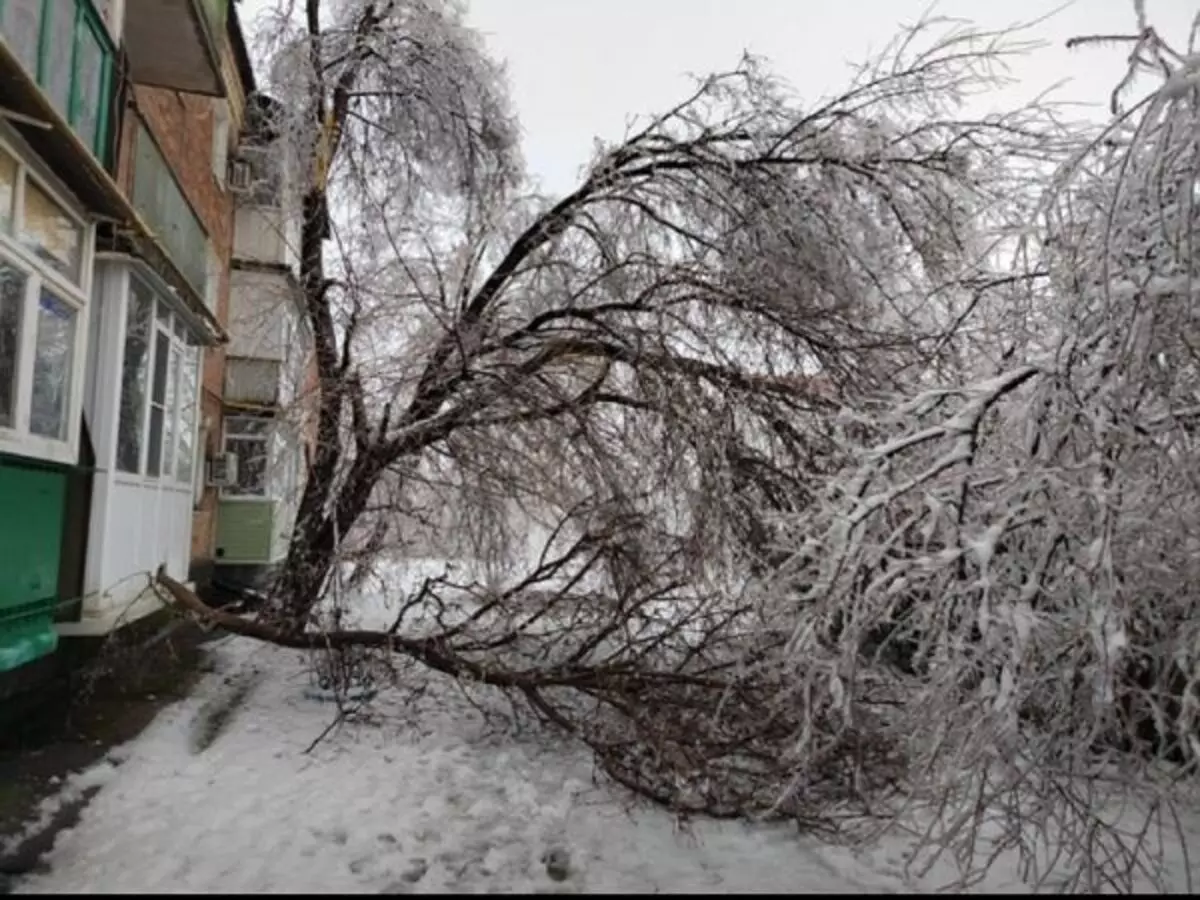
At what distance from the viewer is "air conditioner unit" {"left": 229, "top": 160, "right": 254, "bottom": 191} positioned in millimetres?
15163

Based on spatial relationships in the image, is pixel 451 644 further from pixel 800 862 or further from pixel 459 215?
pixel 459 215

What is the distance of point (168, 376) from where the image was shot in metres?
8.75

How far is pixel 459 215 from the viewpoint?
11.0 meters

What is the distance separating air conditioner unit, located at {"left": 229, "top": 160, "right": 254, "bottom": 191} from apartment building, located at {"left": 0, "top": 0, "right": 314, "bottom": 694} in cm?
447

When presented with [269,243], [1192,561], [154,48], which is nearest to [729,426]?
[1192,561]

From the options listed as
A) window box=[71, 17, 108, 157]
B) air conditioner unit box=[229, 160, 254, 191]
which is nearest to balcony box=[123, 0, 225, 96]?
window box=[71, 17, 108, 157]

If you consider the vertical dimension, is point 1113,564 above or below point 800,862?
above

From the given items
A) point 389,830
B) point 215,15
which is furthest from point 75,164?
point 215,15

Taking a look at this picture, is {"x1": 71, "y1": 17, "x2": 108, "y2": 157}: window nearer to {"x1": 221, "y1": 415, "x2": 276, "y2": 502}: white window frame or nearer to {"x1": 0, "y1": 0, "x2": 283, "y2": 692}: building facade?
{"x1": 0, "y1": 0, "x2": 283, "y2": 692}: building facade

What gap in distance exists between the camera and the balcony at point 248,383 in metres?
15.8

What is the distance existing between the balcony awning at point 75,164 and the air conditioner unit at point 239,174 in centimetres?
766

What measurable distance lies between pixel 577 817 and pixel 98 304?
17.6ft

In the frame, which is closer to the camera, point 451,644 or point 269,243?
point 451,644

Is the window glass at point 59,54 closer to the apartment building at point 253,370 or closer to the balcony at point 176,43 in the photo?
the balcony at point 176,43
